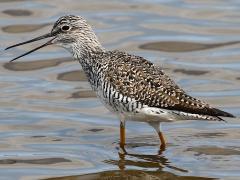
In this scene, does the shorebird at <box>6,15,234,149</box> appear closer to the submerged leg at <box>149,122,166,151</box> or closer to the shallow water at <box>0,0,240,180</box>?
the submerged leg at <box>149,122,166,151</box>

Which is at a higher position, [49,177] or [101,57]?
[101,57]

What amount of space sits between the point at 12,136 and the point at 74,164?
162 centimetres

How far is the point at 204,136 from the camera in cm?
1335

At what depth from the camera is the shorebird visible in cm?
1212

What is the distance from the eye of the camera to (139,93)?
40.6 ft

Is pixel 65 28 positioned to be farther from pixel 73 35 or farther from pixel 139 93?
pixel 139 93

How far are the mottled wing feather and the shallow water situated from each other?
0.79 m

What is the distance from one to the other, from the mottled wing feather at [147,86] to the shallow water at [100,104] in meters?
0.79

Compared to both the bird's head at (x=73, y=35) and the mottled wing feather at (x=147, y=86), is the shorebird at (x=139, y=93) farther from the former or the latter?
the bird's head at (x=73, y=35)

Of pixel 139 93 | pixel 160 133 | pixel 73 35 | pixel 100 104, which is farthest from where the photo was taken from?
pixel 100 104

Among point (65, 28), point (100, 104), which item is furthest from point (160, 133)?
point (100, 104)

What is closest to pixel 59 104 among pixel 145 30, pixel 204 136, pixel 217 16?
pixel 204 136

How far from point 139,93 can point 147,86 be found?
6.3 inches

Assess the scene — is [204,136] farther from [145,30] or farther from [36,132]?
[145,30]
